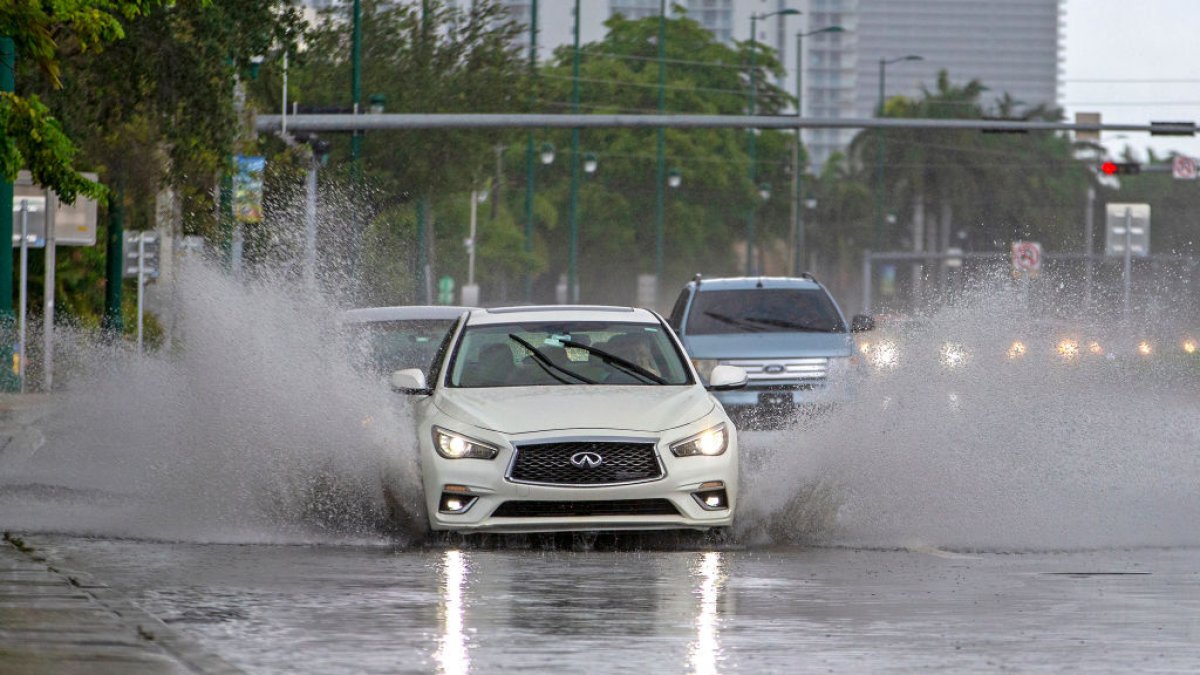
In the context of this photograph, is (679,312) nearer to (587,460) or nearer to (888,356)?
(888,356)

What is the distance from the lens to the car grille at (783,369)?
25109mm

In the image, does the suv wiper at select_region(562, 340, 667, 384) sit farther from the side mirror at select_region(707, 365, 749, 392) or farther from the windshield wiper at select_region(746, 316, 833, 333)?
the windshield wiper at select_region(746, 316, 833, 333)

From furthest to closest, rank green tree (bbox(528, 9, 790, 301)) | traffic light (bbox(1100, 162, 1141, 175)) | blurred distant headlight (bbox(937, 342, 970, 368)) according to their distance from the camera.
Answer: green tree (bbox(528, 9, 790, 301))
traffic light (bbox(1100, 162, 1141, 175))
blurred distant headlight (bbox(937, 342, 970, 368))

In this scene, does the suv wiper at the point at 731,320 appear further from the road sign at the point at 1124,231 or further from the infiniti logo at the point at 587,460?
the road sign at the point at 1124,231

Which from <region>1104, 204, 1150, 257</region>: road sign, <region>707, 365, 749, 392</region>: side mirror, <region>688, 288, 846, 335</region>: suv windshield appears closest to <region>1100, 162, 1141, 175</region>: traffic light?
<region>1104, 204, 1150, 257</region>: road sign

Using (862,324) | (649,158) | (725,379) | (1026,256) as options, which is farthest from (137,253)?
(649,158)

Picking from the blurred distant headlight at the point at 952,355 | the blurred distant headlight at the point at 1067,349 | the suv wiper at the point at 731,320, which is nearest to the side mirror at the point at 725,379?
the blurred distant headlight at the point at 952,355

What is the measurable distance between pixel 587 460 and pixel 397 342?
567 centimetres

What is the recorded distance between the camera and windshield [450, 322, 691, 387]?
574 inches

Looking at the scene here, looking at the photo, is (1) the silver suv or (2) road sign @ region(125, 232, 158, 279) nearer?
(1) the silver suv

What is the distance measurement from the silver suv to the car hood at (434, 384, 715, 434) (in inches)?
388

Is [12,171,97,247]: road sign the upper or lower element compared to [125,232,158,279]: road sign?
upper

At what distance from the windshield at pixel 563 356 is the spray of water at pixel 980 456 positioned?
3.11 ft

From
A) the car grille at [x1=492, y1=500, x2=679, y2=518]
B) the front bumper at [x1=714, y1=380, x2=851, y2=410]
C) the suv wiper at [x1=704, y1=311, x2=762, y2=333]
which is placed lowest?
the car grille at [x1=492, y1=500, x2=679, y2=518]
